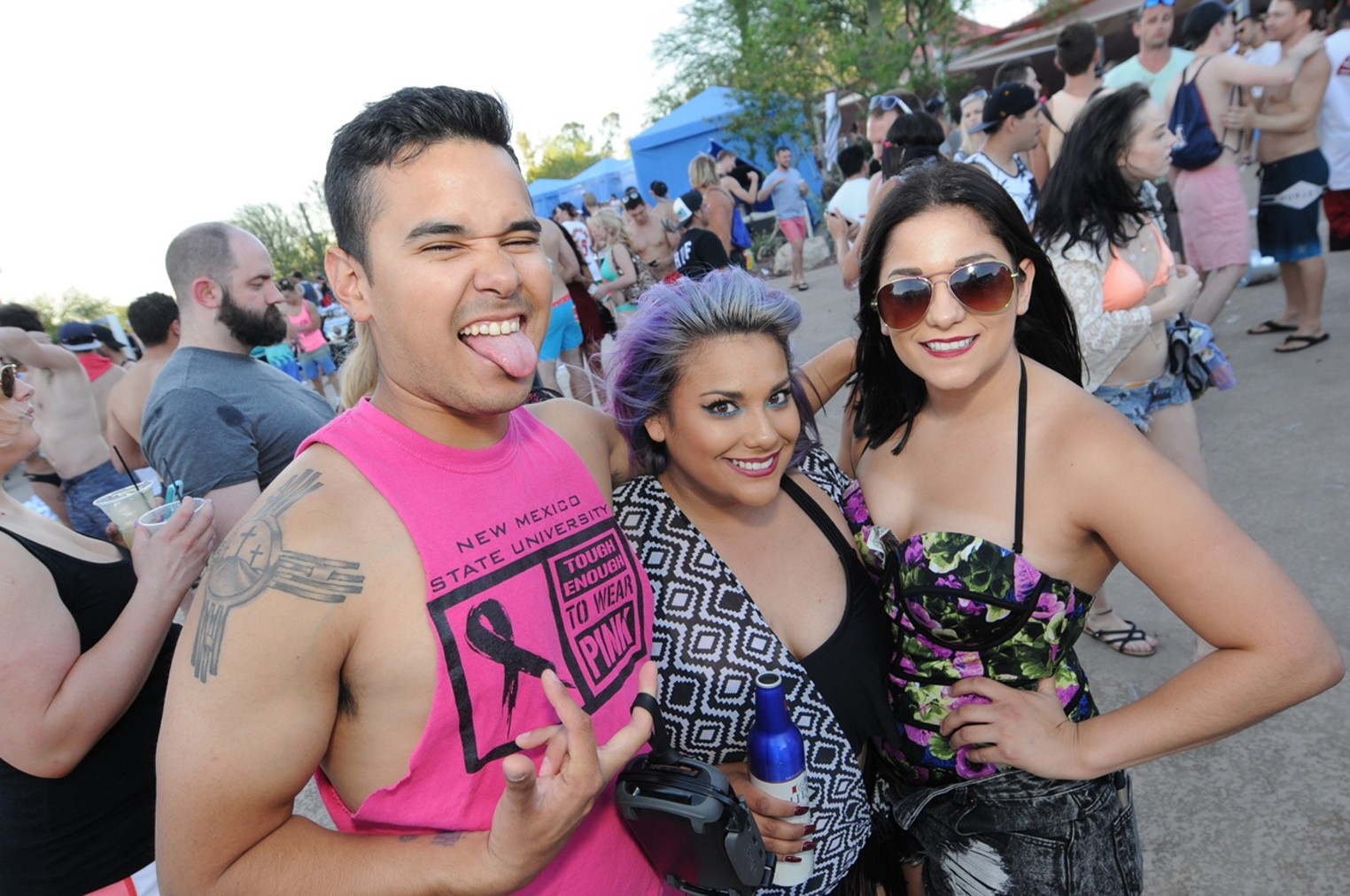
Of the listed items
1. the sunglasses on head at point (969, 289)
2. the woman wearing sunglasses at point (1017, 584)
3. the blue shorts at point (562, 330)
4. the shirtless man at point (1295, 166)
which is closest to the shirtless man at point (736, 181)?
the blue shorts at point (562, 330)

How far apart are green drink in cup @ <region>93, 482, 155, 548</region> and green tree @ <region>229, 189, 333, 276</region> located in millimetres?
38403

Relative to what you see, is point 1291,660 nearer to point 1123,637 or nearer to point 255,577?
point 255,577

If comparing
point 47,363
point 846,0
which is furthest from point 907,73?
point 47,363

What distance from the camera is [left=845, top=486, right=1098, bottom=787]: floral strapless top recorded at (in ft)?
5.40

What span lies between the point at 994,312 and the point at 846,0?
24987 millimetres

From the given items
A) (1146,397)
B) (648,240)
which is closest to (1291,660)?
(1146,397)

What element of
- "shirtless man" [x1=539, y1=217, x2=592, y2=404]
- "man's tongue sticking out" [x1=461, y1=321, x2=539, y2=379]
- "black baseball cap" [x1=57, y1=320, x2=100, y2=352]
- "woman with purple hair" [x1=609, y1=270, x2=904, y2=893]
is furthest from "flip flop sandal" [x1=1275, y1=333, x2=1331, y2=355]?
"black baseball cap" [x1=57, y1=320, x2=100, y2=352]

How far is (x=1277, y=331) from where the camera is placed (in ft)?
20.3

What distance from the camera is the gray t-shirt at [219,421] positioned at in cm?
289

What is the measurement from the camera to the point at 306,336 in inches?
537

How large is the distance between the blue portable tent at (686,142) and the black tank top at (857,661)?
Result: 20.0 metres

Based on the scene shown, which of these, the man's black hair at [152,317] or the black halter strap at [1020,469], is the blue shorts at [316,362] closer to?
the man's black hair at [152,317]

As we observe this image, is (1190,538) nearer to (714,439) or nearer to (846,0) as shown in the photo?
(714,439)

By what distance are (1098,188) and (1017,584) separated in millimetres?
2412
